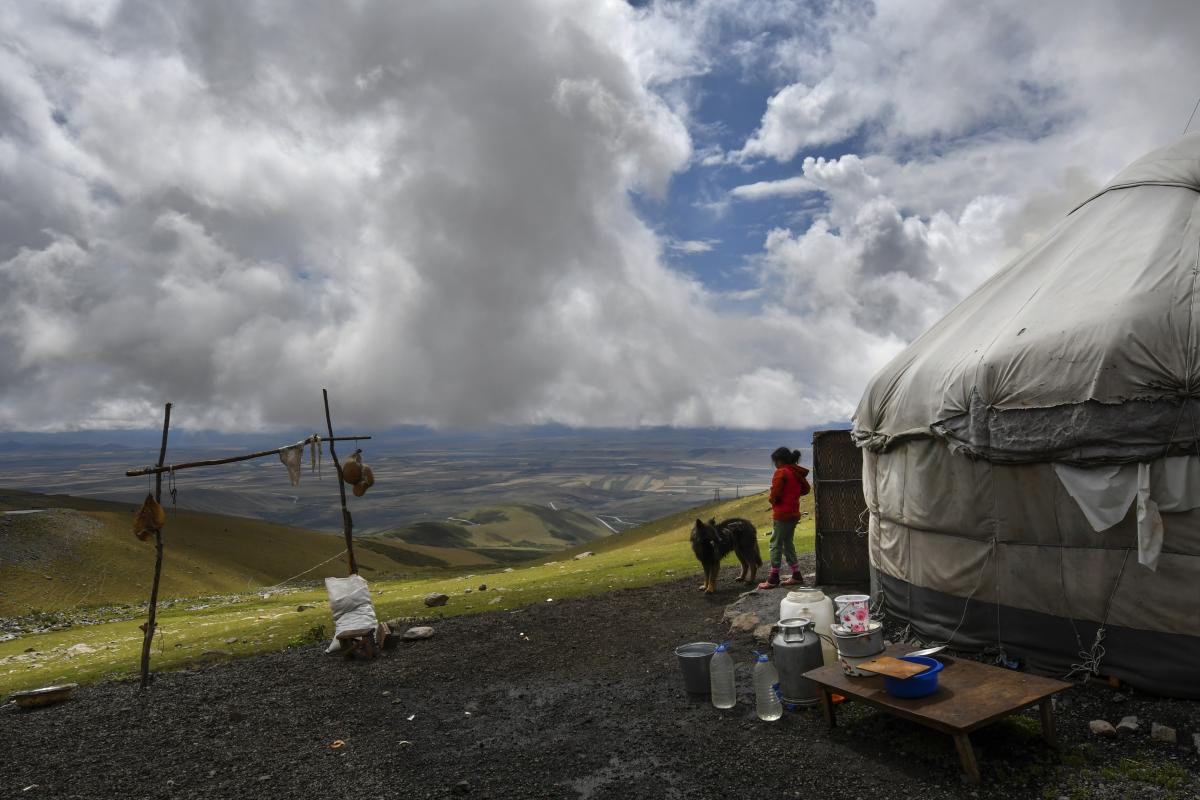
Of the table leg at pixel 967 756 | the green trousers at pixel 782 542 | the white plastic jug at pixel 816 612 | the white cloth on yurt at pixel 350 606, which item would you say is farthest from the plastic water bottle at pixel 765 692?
the white cloth on yurt at pixel 350 606

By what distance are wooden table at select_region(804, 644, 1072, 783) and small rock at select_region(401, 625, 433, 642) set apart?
678 centimetres

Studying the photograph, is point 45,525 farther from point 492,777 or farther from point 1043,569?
point 1043,569

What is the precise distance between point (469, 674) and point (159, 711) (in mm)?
3663

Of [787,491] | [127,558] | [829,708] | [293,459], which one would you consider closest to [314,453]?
[293,459]

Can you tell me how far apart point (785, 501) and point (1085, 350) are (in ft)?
16.5

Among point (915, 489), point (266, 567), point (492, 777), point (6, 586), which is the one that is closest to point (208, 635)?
point (492, 777)

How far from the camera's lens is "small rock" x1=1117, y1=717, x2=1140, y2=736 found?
5.45 meters

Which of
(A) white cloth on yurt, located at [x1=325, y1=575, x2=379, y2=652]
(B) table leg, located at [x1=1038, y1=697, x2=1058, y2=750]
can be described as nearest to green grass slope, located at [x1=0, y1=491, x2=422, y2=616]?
(A) white cloth on yurt, located at [x1=325, y1=575, x2=379, y2=652]

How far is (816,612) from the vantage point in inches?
281

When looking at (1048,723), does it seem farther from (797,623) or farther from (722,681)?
(722,681)

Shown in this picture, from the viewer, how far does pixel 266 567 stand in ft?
164

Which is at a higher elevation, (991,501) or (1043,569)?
(991,501)

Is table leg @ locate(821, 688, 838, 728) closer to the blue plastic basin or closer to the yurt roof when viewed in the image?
the blue plastic basin

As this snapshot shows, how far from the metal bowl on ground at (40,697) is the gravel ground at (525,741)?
0.15m
